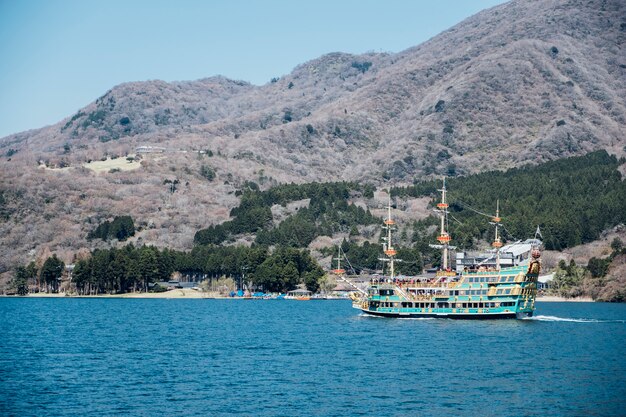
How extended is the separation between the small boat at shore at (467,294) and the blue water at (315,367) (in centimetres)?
268

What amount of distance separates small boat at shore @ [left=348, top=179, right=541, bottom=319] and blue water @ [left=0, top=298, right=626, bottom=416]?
8.79 feet

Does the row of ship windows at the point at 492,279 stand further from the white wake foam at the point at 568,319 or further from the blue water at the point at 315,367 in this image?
the white wake foam at the point at 568,319

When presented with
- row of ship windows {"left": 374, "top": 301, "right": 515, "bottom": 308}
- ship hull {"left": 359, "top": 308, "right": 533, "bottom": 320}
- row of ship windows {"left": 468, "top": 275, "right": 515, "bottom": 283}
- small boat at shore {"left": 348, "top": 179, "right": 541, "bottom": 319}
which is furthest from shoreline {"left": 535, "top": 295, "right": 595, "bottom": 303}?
row of ship windows {"left": 468, "top": 275, "right": 515, "bottom": 283}

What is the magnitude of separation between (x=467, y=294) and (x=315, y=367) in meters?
51.5

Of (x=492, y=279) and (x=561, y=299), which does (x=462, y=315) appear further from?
(x=561, y=299)

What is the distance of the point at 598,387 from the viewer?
74.8 meters

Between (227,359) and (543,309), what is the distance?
87.3m

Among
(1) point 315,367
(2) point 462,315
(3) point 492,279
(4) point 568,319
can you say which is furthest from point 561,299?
(1) point 315,367

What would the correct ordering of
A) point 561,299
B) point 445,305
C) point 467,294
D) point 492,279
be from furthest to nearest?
1. point 561,299
2. point 445,305
3. point 467,294
4. point 492,279

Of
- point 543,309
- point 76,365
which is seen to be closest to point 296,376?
point 76,365

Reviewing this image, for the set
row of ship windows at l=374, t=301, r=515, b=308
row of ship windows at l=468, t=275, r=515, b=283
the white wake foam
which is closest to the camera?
row of ship windows at l=468, t=275, r=515, b=283

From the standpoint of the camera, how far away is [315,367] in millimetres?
86875

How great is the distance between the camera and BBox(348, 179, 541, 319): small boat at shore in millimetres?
130250

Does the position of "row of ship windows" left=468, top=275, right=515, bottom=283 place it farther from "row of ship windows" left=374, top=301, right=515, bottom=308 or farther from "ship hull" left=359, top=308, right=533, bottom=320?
"ship hull" left=359, top=308, right=533, bottom=320
